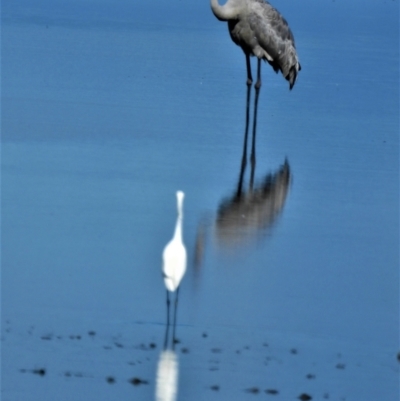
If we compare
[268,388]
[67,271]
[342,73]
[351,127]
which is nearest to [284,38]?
[351,127]

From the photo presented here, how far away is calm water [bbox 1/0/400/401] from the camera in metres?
7.62

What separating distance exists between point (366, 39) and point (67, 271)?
19827 mm

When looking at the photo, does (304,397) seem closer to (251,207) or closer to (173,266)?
(173,266)

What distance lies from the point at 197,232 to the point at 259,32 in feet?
23.8

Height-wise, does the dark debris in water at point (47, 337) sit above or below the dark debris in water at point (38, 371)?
above

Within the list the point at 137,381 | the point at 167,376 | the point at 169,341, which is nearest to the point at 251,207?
the point at 169,341

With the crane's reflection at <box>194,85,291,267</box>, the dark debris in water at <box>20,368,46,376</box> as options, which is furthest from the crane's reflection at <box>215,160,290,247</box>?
the dark debris in water at <box>20,368,46,376</box>

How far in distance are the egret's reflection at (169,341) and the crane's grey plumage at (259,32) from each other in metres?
8.81

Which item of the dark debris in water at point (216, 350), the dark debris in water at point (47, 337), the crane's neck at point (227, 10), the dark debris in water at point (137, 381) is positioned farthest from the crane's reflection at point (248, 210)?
the crane's neck at point (227, 10)

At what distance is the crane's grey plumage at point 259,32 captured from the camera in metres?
17.2

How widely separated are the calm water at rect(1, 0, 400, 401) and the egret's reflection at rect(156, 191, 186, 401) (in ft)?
0.10

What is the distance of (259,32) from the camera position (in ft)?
57.1

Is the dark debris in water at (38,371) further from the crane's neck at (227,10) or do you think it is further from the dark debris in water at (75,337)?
the crane's neck at (227,10)

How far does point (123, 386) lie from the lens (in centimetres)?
719
